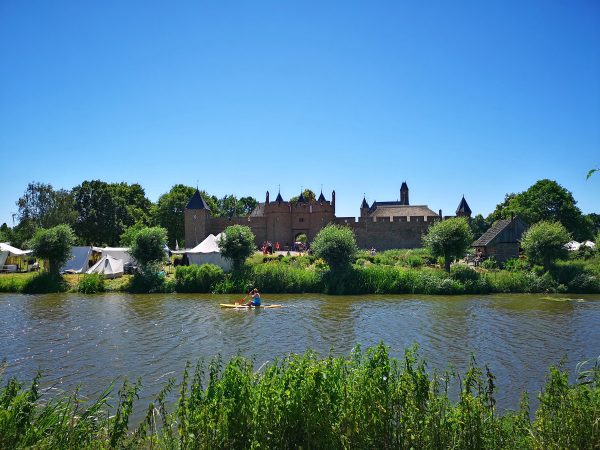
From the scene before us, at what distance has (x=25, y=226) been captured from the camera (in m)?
44.8

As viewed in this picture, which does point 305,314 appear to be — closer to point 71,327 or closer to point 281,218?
point 71,327

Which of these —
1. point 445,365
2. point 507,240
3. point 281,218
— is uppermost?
point 281,218

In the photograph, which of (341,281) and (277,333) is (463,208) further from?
(277,333)

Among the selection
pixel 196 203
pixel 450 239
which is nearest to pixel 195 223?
pixel 196 203

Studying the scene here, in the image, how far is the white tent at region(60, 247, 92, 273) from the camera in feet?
104

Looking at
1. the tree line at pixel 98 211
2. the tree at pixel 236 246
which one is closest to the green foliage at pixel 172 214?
the tree line at pixel 98 211

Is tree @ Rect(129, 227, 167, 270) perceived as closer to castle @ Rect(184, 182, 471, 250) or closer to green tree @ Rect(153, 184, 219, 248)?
castle @ Rect(184, 182, 471, 250)

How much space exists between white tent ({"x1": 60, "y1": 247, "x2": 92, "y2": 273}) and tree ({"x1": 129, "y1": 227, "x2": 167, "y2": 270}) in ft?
20.8

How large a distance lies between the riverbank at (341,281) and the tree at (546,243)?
57cm

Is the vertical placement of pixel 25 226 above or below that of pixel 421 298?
above

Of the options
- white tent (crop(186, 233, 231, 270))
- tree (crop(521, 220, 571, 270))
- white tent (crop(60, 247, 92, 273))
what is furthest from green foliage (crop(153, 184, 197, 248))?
tree (crop(521, 220, 571, 270))

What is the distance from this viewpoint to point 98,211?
1885 inches

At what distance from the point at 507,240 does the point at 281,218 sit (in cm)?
2401

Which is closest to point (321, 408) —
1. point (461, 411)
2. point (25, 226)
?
point (461, 411)
